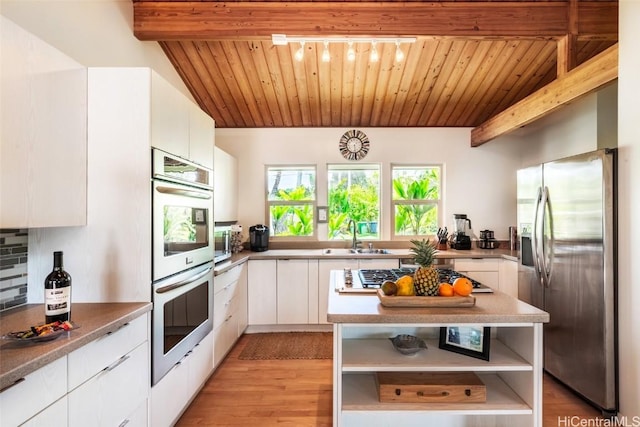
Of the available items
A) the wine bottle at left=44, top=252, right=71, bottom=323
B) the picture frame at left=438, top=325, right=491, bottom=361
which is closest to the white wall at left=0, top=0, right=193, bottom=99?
the wine bottle at left=44, top=252, right=71, bottom=323

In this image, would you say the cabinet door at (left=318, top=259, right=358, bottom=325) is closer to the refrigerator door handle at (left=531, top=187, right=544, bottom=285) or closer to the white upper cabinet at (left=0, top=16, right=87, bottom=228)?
the refrigerator door handle at (left=531, top=187, right=544, bottom=285)

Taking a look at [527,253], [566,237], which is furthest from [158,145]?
[527,253]

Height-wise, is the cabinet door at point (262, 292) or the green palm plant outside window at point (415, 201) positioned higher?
the green palm plant outside window at point (415, 201)

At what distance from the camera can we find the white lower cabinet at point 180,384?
1750 mm

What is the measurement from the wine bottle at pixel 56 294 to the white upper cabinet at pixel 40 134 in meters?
0.22

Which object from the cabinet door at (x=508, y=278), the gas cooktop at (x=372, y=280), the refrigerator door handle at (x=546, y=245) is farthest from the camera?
the cabinet door at (x=508, y=278)

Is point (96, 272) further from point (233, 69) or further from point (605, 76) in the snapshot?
point (605, 76)

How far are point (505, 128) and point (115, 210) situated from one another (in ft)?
11.9

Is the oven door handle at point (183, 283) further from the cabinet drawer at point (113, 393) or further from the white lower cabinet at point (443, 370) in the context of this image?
the white lower cabinet at point (443, 370)

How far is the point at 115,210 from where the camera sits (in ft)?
5.48

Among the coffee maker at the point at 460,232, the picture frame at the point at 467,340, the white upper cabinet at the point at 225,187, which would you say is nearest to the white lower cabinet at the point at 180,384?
the white upper cabinet at the point at 225,187

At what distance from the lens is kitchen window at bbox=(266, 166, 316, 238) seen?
424cm

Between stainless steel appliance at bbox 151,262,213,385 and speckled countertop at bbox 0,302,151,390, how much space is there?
15 cm

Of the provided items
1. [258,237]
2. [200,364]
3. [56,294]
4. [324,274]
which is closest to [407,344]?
[200,364]
